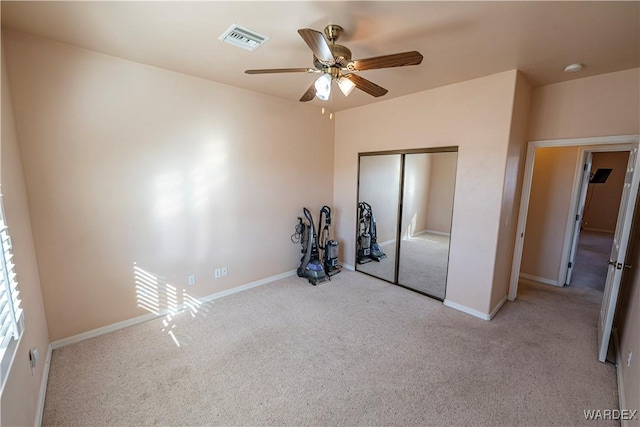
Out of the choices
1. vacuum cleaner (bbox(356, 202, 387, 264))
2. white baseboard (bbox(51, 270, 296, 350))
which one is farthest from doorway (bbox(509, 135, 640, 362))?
white baseboard (bbox(51, 270, 296, 350))

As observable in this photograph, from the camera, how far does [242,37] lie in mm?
2084

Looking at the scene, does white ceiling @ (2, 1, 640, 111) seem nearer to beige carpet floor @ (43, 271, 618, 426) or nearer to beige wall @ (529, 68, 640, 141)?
beige wall @ (529, 68, 640, 141)

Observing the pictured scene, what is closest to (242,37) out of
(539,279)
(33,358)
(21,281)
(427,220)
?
(21,281)

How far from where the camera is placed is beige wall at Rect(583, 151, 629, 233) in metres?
7.27

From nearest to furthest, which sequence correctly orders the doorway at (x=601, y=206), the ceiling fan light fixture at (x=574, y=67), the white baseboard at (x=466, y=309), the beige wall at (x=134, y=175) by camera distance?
the beige wall at (x=134, y=175) < the ceiling fan light fixture at (x=574, y=67) < the white baseboard at (x=466, y=309) < the doorway at (x=601, y=206)

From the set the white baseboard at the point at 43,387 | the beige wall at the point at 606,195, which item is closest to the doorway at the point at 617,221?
the white baseboard at the point at 43,387

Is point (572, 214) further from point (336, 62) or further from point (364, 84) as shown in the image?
point (336, 62)

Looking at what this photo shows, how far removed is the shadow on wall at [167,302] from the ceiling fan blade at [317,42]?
8.91ft

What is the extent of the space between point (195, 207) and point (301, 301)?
5.76ft

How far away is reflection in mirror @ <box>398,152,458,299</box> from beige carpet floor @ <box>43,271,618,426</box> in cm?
53

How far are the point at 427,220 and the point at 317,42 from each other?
9.43 ft

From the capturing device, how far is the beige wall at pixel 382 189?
12.7ft

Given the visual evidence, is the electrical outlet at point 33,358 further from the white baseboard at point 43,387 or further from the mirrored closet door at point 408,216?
the mirrored closet door at point 408,216

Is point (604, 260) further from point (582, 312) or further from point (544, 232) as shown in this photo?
point (582, 312)
